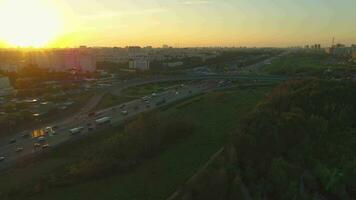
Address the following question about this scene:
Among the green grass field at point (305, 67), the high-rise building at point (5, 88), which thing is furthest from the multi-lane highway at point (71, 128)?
the green grass field at point (305, 67)

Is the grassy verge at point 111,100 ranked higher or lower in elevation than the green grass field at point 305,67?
lower

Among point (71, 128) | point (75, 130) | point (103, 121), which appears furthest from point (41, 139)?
point (103, 121)

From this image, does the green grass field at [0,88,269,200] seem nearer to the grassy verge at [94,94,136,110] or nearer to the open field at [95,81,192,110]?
the grassy verge at [94,94,136,110]

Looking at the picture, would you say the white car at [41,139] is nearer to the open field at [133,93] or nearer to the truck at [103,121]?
the truck at [103,121]

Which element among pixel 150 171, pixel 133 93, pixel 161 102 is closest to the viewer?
pixel 150 171

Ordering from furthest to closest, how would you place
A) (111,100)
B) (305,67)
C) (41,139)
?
(305,67) → (111,100) → (41,139)

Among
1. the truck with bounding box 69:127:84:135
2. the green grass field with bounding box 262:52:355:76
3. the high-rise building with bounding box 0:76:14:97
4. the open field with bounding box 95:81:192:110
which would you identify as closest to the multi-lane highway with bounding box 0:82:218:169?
the truck with bounding box 69:127:84:135

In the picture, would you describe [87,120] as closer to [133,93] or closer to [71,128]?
[71,128]

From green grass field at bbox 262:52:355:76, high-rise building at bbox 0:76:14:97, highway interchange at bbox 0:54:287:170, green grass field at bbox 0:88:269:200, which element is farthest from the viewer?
green grass field at bbox 262:52:355:76

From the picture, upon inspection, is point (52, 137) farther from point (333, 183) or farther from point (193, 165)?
point (333, 183)
